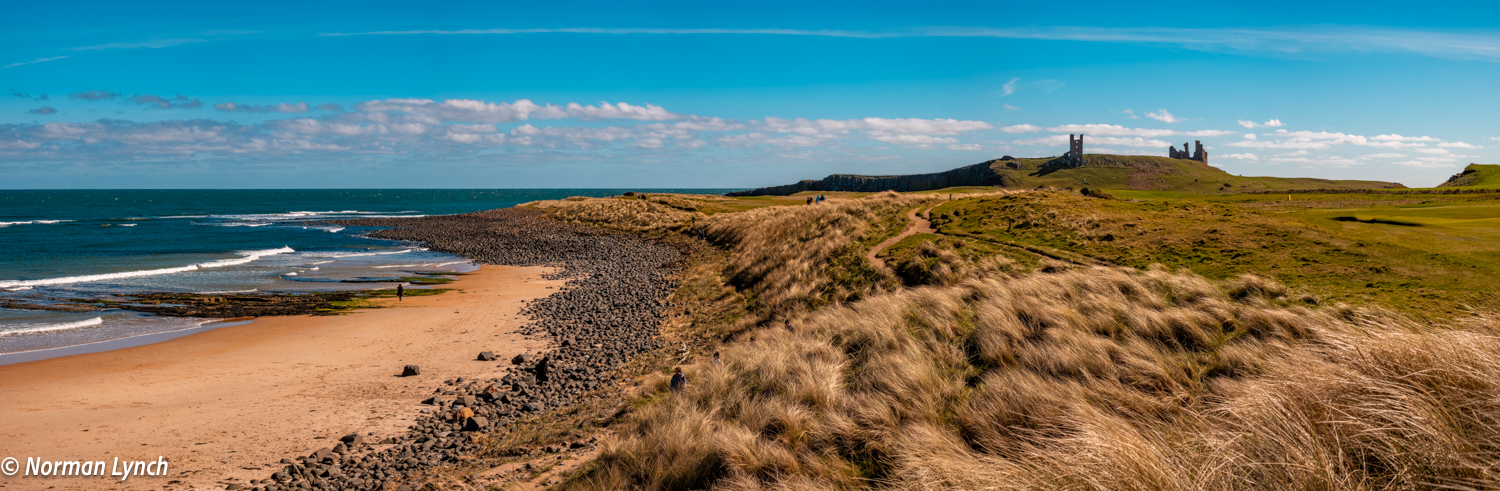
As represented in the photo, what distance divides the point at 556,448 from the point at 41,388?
13476 mm

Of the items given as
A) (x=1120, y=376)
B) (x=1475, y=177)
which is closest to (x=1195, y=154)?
(x=1475, y=177)

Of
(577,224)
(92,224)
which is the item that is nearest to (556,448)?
(577,224)

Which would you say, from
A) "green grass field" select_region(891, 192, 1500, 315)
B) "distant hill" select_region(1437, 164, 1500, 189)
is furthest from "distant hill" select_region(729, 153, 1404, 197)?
"green grass field" select_region(891, 192, 1500, 315)

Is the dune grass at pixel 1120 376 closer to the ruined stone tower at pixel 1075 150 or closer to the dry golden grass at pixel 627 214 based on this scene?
the dry golden grass at pixel 627 214

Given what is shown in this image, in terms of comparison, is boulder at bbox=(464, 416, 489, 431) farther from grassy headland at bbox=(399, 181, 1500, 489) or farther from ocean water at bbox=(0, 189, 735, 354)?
ocean water at bbox=(0, 189, 735, 354)

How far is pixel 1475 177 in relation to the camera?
4522 centimetres

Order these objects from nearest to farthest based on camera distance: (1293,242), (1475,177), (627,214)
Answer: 1. (1293,242)
2. (1475,177)
3. (627,214)

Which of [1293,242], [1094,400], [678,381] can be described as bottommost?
[678,381]

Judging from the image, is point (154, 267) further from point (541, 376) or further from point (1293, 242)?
point (1293, 242)

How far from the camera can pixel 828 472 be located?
581 cm

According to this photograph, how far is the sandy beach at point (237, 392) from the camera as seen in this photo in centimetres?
1049

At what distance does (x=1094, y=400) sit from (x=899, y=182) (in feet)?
465

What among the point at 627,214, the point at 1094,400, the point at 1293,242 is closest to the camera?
the point at 1094,400

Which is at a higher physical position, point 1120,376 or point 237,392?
point 1120,376
